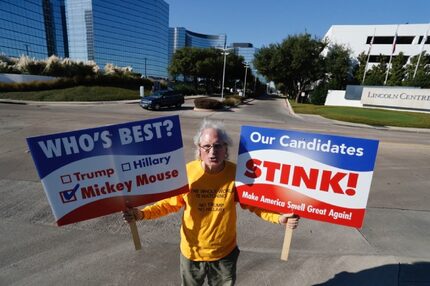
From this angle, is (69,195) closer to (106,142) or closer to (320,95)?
(106,142)

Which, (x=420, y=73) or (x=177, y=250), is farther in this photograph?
(x=420, y=73)

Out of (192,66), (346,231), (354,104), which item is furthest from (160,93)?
(192,66)

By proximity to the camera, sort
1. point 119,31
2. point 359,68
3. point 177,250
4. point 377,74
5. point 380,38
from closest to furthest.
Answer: point 177,250 → point 377,74 → point 359,68 → point 380,38 → point 119,31

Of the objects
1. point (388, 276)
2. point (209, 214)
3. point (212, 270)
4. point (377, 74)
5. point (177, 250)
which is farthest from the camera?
point (377, 74)

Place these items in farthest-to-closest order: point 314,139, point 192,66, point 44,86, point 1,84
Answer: point 192,66, point 44,86, point 1,84, point 314,139

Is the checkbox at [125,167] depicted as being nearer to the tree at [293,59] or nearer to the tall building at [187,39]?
the tree at [293,59]

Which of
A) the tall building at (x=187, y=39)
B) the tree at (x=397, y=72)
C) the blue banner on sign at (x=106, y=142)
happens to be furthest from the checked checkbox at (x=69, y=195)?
the tall building at (x=187, y=39)

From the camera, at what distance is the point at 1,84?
25438 millimetres

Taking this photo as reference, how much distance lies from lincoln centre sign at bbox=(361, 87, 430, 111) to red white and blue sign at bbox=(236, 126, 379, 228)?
117 feet

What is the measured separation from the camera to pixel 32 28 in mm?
71938

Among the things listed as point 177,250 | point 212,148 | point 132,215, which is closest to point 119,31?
point 177,250

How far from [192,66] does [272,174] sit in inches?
2208

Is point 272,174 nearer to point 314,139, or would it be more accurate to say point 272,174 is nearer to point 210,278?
point 314,139

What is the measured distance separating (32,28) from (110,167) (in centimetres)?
9490
